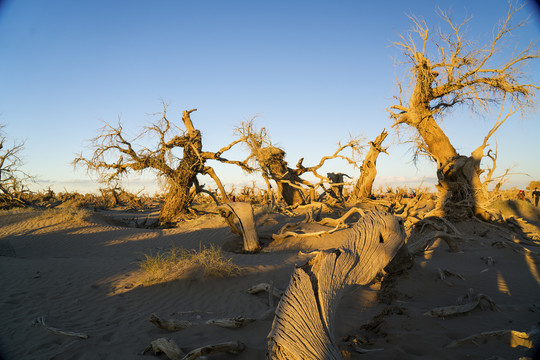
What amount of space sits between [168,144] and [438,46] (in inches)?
422

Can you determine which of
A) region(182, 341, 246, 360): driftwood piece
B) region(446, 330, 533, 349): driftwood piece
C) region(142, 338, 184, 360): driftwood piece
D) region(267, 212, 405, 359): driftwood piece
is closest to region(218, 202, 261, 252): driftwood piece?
region(267, 212, 405, 359): driftwood piece

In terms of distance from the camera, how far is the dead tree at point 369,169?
1451cm

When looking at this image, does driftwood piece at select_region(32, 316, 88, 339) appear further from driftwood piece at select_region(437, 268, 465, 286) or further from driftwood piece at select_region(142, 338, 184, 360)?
driftwood piece at select_region(437, 268, 465, 286)

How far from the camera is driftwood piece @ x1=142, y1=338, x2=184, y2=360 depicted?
2875mm

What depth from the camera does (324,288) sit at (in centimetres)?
259

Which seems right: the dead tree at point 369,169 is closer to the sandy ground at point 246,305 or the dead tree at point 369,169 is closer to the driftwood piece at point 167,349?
the sandy ground at point 246,305

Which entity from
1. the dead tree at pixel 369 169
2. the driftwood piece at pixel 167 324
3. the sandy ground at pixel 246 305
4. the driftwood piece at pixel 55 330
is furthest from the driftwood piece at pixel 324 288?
the dead tree at pixel 369 169

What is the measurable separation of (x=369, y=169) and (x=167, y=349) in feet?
44.1

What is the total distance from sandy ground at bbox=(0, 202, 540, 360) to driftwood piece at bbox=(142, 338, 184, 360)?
7cm

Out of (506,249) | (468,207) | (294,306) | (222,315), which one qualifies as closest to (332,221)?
(468,207)

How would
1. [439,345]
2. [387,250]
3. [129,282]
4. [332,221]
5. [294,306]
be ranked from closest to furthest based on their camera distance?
1. [294,306]
2. [439,345]
3. [387,250]
4. [129,282]
5. [332,221]

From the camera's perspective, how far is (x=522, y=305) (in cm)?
366

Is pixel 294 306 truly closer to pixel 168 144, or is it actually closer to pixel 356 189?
pixel 168 144

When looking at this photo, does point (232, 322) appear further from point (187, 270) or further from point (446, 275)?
point (446, 275)
